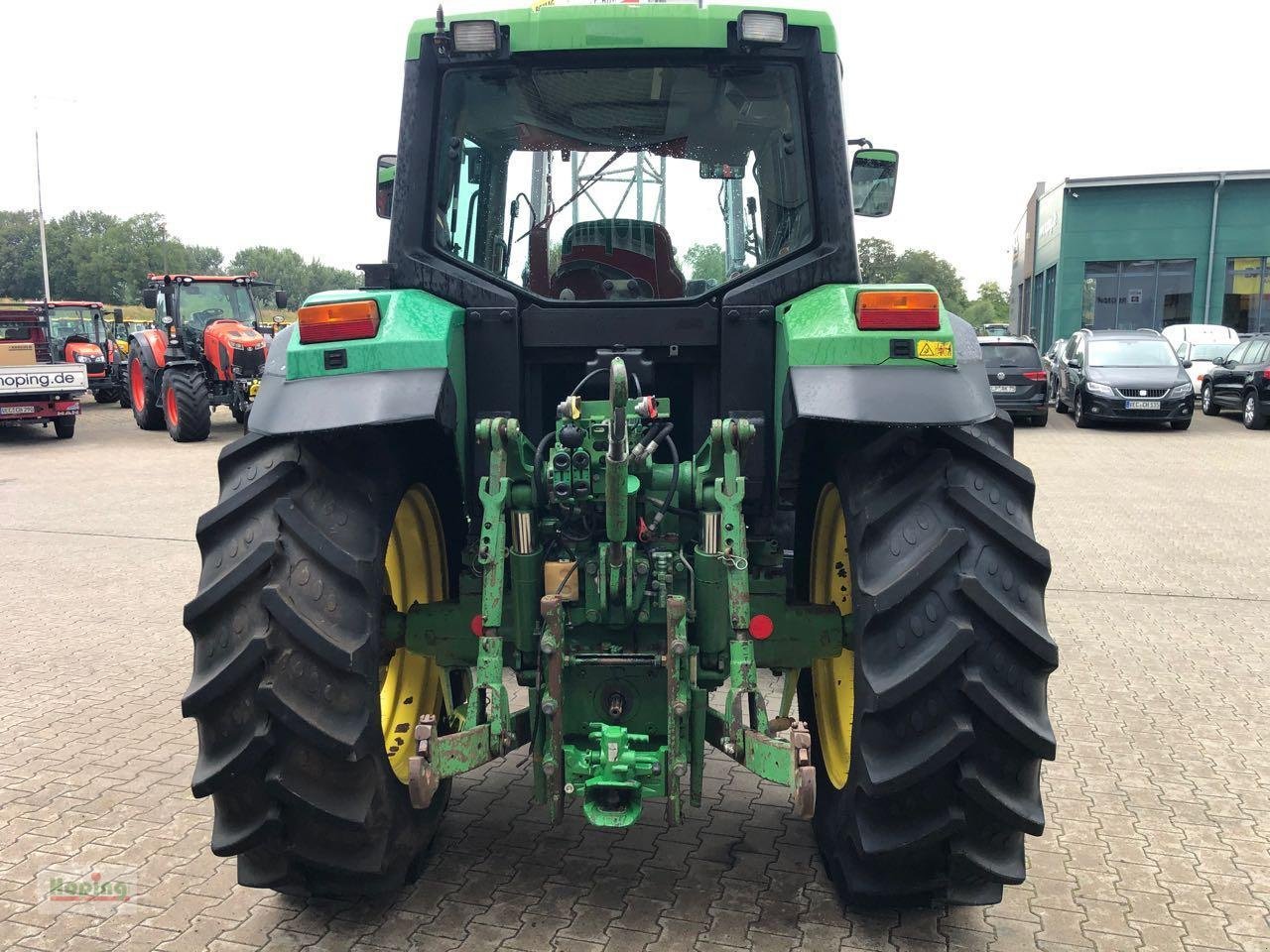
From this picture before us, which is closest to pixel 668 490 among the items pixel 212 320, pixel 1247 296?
pixel 212 320

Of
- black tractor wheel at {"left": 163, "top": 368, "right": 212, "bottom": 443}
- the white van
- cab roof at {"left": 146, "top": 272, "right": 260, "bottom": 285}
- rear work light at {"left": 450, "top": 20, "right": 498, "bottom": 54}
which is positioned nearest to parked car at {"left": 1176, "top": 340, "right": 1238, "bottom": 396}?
the white van

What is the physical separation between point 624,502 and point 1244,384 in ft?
61.8

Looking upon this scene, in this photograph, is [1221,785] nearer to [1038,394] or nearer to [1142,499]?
[1142,499]

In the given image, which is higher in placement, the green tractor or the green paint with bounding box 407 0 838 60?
the green paint with bounding box 407 0 838 60

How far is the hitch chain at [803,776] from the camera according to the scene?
8.93 ft

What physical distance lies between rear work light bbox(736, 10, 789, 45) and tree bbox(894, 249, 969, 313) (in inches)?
3066

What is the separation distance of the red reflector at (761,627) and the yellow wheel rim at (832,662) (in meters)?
0.30

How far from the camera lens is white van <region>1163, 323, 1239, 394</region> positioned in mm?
22852

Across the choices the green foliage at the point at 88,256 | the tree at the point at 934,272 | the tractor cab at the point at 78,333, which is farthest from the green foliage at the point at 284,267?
the tractor cab at the point at 78,333

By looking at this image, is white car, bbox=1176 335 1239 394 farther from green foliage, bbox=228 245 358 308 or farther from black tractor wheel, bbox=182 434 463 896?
green foliage, bbox=228 245 358 308

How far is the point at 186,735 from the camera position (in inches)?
189

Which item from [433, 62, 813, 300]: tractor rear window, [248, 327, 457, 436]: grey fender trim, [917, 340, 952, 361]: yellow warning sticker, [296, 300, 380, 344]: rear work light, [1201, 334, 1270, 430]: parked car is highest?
[433, 62, 813, 300]: tractor rear window

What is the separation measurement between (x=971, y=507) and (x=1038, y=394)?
54.2ft

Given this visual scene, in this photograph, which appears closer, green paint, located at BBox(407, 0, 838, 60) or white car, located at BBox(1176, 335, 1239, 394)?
green paint, located at BBox(407, 0, 838, 60)
